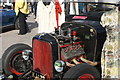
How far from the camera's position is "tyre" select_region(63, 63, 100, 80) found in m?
2.76

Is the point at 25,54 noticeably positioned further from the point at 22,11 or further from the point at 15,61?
the point at 22,11

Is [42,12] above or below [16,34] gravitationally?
above

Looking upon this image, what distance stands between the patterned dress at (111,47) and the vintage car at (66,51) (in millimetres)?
175

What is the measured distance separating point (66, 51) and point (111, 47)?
0.70 m

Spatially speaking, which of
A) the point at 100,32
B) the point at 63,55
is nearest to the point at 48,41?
the point at 63,55

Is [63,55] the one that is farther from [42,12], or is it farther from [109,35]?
[42,12]

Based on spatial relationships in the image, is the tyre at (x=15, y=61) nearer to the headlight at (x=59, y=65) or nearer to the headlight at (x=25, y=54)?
the headlight at (x=25, y=54)

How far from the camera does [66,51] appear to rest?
3287 millimetres

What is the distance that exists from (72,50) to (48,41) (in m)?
0.43

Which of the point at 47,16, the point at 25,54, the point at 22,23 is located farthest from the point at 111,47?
the point at 22,23

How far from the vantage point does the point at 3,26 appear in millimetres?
8766

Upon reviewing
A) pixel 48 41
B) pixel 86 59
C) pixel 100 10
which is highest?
pixel 100 10

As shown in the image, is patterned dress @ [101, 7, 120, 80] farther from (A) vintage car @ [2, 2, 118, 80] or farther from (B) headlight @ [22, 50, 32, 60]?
(B) headlight @ [22, 50, 32, 60]

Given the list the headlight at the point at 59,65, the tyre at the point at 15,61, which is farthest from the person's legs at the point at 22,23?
the headlight at the point at 59,65
